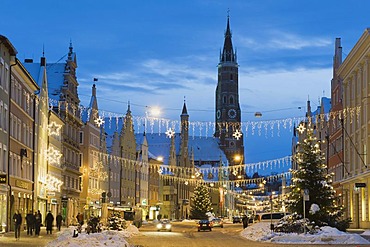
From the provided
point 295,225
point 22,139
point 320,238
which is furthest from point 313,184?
point 22,139

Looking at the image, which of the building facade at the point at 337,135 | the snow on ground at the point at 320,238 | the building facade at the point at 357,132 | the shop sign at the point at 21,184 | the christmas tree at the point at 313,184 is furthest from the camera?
the building facade at the point at 337,135

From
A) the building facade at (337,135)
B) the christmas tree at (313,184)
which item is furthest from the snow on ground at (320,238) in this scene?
the building facade at (337,135)

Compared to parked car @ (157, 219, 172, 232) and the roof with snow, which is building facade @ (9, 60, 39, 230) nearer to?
parked car @ (157, 219, 172, 232)

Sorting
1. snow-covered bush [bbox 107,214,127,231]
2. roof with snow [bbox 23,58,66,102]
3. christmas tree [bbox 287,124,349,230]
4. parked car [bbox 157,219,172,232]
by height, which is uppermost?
roof with snow [bbox 23,58,66,102]

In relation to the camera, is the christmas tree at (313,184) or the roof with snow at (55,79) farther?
the roof with snow at (55,79)

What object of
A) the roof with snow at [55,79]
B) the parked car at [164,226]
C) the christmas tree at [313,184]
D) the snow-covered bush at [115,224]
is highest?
the roof with snow at [55,79]

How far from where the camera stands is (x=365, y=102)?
60781 mm

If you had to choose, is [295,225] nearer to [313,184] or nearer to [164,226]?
[313,184]

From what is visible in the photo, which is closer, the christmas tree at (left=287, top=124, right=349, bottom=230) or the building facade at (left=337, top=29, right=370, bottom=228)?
the christmas tree at (left=287, top=124, right=349, bottom=230)

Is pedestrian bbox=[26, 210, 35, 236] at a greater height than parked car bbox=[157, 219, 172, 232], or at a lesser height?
greater

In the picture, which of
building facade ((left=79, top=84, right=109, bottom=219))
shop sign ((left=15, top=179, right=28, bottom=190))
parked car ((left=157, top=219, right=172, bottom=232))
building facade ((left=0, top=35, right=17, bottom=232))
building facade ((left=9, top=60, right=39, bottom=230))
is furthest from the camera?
building facade ((left=79, top=84, right=109, bottom=219))

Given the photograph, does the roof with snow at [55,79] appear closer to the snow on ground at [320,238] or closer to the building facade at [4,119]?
the building facade at [4,119]

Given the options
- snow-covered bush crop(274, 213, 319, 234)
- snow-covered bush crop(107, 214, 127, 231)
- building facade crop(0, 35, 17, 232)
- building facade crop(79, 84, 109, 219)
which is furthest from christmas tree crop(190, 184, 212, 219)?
snow-covered bush crop(274, 213, 319, 234)

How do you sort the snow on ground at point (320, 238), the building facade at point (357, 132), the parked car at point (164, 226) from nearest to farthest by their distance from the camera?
the snow on ground at point (320, 238) → the building facade at point (357, 132) → the parked car at point (164, 226)
